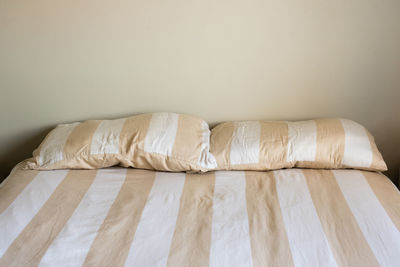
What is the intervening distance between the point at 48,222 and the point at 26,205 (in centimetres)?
18

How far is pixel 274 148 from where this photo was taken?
5.67 feet

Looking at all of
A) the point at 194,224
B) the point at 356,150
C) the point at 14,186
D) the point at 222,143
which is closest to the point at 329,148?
the point at 356,150

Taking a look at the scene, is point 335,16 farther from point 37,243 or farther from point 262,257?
point 37,243

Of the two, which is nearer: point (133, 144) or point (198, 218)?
point (198, 218)

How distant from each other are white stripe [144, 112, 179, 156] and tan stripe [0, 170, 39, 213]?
0.60 meters

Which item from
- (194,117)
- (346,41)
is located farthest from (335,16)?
(194,117)

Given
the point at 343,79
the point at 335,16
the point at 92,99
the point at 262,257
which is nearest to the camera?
the point at 262,257

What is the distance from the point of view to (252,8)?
1789 millimetres

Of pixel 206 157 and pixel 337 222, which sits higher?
pixel 206 157

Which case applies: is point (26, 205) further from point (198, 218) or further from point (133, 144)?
point (198, 218)

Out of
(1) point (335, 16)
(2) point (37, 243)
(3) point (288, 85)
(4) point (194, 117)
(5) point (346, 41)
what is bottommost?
(2) point (37, 243)

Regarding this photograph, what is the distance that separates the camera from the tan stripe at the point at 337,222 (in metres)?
1.21

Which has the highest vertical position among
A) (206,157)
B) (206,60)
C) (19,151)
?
(206,60)

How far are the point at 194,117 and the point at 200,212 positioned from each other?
63 cm
